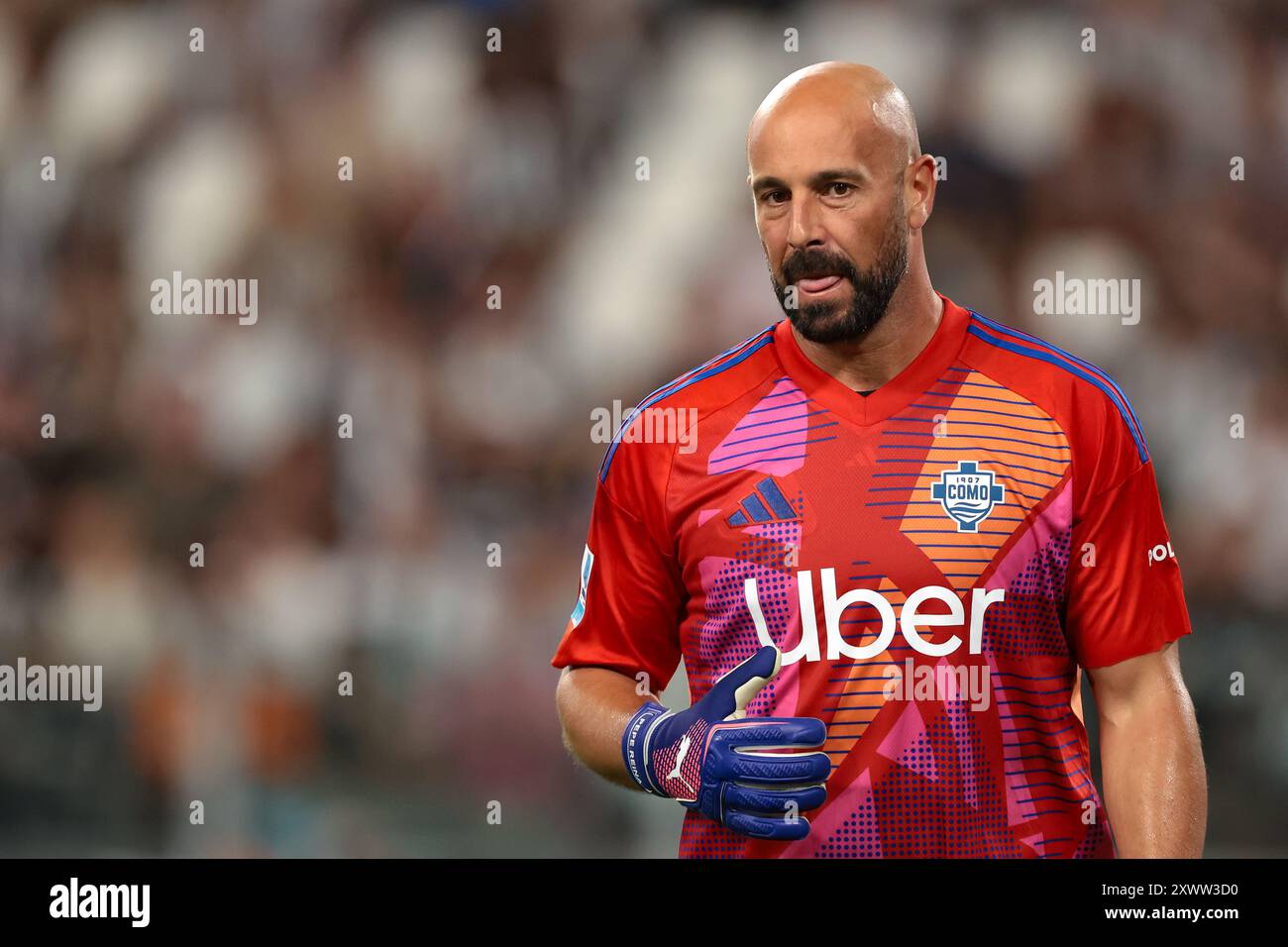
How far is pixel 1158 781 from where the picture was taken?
2148 mm

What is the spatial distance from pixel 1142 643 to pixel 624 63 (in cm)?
336

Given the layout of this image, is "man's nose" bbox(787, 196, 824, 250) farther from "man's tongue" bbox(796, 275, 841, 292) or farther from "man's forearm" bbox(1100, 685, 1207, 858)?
"man's forearm" bbox(1100, 685, 1207, 858)

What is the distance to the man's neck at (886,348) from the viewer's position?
239cm

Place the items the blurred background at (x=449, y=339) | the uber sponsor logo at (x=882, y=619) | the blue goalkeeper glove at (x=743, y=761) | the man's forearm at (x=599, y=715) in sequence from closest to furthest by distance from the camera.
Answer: the blue goalkeeper glove at (x=743, y=761), the uber sponsor logo at (x=882, y=619), the man's forearm at (x=599, y=715), the blurred background at (x=449, y=339)

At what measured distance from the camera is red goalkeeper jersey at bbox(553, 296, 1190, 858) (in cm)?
221

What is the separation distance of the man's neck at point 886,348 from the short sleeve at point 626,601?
44cm

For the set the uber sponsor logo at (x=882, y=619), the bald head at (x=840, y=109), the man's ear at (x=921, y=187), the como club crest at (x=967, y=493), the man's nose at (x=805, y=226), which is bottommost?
the uber sponsor logo at (x=882, y=619)

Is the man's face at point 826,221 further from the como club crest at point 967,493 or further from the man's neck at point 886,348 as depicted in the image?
the como club crest at point 967,493

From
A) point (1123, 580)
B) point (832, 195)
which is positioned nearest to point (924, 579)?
point (1123, 580)

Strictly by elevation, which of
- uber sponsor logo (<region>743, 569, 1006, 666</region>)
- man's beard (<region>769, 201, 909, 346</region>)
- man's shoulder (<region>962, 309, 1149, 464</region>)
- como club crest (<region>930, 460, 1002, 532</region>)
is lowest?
uber sponsor logo (<region>743, 569, 1006, 666</region>)

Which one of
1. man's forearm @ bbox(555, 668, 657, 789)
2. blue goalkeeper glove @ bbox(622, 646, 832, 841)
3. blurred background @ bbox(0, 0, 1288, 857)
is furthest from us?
blurred background @ bbox(0, 0, 1288, 857)

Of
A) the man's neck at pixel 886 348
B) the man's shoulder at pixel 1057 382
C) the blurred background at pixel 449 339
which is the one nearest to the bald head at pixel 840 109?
the man's neck at pixel 886 348

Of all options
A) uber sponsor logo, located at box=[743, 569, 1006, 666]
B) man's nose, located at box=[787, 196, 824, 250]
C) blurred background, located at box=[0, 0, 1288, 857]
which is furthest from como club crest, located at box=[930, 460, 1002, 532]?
blurred background, located at box=[0, 0, 1288, 857]

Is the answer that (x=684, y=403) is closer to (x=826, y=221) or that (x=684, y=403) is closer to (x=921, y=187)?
(x=826, y=221)
